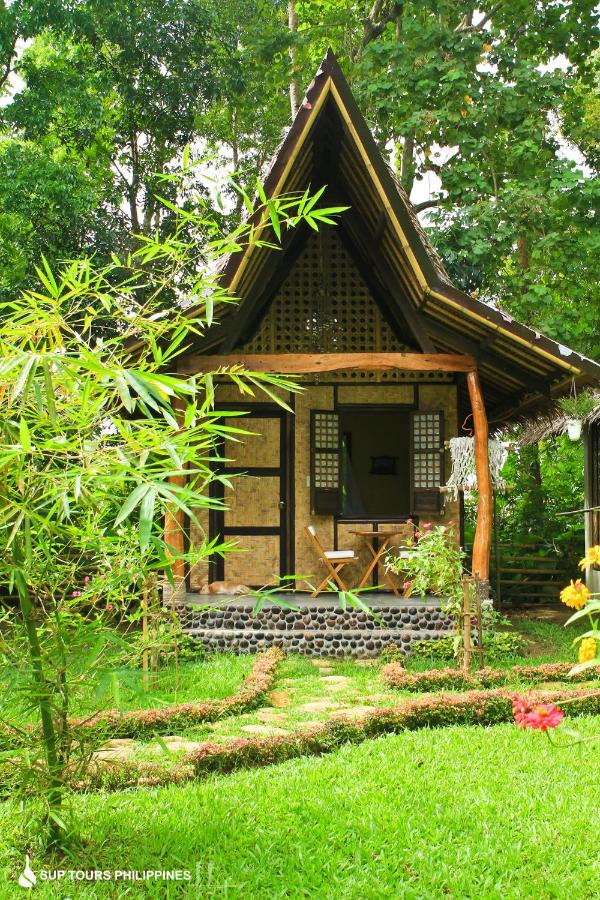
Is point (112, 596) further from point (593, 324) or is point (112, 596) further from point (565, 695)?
point (593, 324)

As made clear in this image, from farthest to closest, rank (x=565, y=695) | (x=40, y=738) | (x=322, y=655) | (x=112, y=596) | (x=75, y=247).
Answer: (x=75, y=247)
(x=322, y=655)
(x=565, y=695)
(x=112, y=596)
(x=40, y=738)

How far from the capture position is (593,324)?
1366cm

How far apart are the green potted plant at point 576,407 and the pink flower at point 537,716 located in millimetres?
5949

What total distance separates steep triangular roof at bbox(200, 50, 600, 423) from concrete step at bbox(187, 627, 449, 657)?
2593 mm

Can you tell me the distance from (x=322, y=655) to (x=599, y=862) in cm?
467

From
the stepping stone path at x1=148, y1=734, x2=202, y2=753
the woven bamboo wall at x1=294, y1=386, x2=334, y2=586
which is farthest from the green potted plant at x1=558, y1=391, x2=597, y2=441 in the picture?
the stepping stone path at x1=148, y1=734, x2=202, y2=753

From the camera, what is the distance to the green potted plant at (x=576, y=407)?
8.80 m

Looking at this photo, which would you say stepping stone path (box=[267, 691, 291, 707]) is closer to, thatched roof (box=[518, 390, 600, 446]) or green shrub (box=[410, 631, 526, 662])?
green shrub (box=[410, 631, 526, 662])

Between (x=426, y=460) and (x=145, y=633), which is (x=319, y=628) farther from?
(x=145, y=633)

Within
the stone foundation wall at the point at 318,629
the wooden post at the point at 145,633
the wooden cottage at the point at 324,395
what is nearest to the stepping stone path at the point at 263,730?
the wooden post at the point at 145,633

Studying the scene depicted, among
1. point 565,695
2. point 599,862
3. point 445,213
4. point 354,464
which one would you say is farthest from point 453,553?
point 445,213

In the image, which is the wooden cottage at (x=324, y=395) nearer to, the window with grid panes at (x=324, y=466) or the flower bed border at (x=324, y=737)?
the window with grid panes at (x=324, y=466)

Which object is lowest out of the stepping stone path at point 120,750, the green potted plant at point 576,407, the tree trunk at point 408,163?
the stepping stone path at point 120,750

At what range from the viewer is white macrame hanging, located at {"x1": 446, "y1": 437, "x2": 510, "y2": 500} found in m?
8.68
